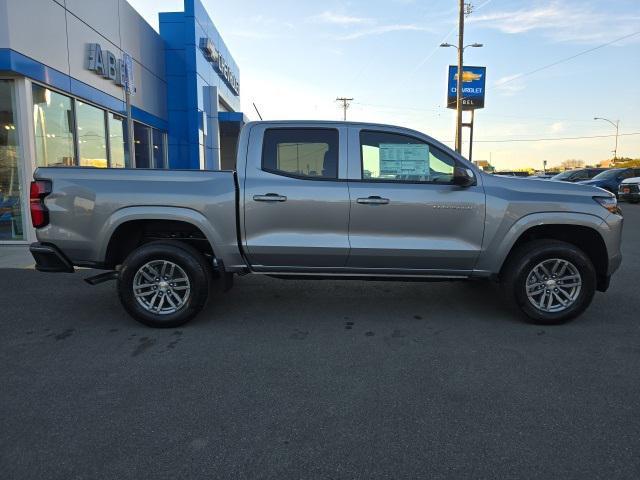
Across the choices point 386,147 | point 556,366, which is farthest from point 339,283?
point 556,366

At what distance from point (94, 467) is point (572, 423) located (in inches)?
108

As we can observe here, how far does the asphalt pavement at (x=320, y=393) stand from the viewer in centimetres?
247

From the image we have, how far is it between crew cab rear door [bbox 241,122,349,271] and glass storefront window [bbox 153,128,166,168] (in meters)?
14.4

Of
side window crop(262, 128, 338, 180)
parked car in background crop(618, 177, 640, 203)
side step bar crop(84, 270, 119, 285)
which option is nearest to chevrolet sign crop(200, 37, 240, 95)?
side window crop(262, 128, 338, 180)

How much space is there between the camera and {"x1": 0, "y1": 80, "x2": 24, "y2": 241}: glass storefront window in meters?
9.14

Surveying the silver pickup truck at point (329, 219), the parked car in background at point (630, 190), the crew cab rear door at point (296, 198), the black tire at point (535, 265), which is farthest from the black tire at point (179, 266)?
the parked car in background at point (630, 190)

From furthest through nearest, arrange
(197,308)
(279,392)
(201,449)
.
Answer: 1. (197,308)
2. (279,392)
3. (201,449)

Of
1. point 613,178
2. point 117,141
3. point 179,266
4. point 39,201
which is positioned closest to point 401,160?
point 179,266

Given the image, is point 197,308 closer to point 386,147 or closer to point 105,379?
point 105,379

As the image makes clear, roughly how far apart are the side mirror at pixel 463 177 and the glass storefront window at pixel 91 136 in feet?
30.5

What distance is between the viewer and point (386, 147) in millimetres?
4703

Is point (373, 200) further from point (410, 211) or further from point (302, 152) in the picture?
point (302, 152)

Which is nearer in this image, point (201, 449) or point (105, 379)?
point (201, 449)

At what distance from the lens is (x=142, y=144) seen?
54.5 feet
